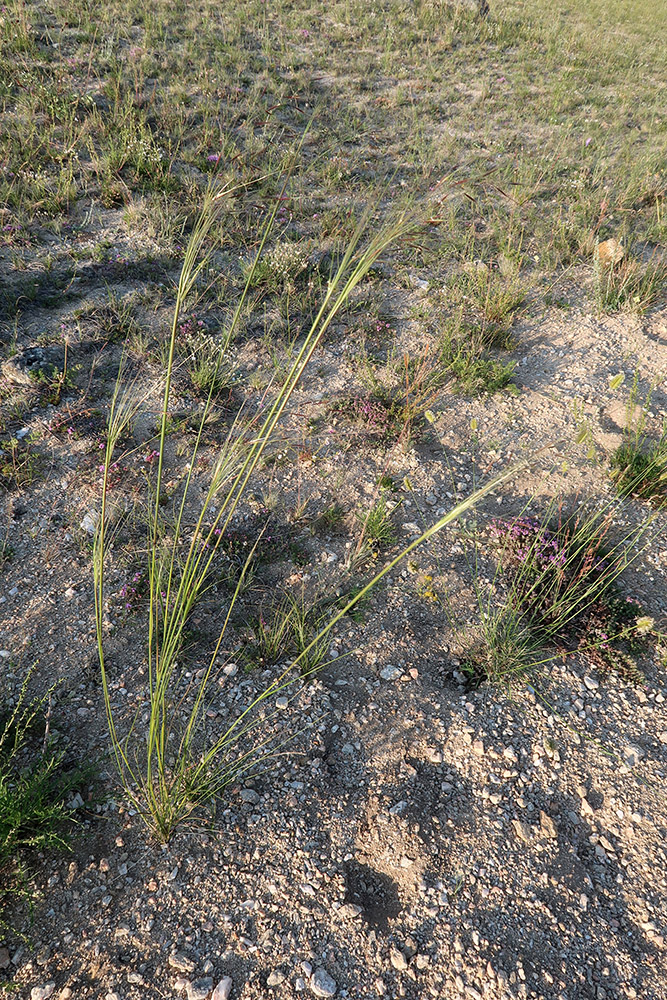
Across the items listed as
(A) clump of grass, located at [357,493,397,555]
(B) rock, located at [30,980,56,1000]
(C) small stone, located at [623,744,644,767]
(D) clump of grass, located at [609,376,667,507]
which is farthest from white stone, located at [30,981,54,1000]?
(D) clump of grass, located at [609,376,667,507]

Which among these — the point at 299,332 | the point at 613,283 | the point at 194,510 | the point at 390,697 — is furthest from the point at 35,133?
the point at 390,697

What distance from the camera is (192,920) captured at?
7.36 ft

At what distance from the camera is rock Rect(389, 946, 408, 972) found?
219 centimetres

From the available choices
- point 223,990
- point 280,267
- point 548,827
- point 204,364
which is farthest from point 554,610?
point 280,267

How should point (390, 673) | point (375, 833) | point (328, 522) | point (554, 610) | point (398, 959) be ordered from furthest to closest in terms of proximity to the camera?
point (328, 522) → point (554, 610) → point (390, 673) → point (375, 833) → point (398, 959)

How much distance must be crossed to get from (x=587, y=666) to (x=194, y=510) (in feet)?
8.38

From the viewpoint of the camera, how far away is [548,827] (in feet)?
8.61

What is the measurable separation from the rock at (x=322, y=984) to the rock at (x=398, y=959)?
0.23m

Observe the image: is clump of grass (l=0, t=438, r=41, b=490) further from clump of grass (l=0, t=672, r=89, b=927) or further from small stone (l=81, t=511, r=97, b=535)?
clump of grass (l=0, t=672, r=89, b=927)

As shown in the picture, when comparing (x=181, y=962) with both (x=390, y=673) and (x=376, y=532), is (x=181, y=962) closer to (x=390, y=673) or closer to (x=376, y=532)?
(x=390, y=673)

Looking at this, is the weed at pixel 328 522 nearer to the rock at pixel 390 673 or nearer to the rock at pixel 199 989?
the rock at pixel 390 673

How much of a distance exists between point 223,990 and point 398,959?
66cm

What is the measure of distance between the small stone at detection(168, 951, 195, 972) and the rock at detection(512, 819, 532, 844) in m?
1.44

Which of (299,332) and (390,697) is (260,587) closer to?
(390,697)
